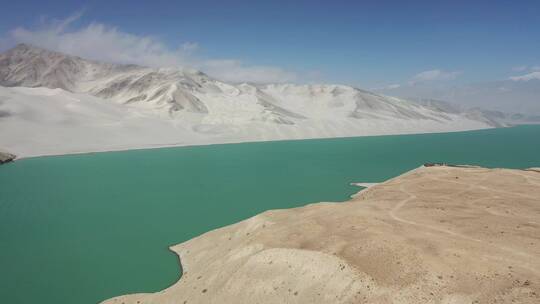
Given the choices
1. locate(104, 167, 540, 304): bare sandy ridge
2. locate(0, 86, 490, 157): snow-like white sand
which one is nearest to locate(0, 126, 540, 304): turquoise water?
locate(104, 167, 540, 304): bare sandy ridge

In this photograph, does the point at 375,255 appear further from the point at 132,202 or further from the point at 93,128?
the point at 93,128

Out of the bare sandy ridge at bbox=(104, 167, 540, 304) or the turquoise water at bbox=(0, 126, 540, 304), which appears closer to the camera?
the bare sandy ridge at bbox=(104, 167, 540, 304)

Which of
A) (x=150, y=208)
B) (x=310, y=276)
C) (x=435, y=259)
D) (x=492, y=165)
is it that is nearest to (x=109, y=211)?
(x=150, y=208)

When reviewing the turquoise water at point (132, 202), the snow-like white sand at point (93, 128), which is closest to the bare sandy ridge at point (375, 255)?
the turquoise water at point (132, 202)

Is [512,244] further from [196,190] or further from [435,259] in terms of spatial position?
[196,190]

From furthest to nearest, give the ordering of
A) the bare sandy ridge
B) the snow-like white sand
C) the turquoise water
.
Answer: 1. the snow-like white sand
2. the turquoise water
3. the bare sandy ridge

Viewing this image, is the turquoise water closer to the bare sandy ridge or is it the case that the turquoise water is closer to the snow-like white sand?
the bare sandy ridge

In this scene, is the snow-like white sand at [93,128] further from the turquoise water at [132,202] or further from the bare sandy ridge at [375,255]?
the bare sandy ridge at [375,255]
